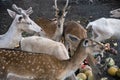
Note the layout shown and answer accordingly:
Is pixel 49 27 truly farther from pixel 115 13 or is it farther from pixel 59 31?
pixel 115 13

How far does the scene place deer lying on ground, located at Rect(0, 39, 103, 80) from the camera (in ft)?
15.7

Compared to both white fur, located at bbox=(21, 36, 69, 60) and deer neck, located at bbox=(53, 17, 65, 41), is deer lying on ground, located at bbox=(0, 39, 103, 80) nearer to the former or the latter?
white fur, located at bbox=(21, 36, 69, 60)

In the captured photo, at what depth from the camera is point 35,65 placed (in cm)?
482

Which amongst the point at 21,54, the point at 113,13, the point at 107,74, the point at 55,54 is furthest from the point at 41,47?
the point at 113,13

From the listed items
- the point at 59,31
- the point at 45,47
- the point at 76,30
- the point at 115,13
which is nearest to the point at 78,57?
the point at 45,47

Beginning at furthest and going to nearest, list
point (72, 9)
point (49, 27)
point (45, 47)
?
1. point (72, 9)
2. point (49, 27)
3. point (45, 47)

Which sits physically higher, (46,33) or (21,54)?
(21,54)

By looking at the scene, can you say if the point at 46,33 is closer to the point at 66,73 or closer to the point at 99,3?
the point at 66,73

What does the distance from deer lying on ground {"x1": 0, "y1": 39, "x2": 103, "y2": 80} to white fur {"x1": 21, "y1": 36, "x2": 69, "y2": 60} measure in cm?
54

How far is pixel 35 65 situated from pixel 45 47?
783 millimetres

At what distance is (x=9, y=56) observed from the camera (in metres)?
4.88

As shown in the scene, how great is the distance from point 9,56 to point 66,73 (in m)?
0.73

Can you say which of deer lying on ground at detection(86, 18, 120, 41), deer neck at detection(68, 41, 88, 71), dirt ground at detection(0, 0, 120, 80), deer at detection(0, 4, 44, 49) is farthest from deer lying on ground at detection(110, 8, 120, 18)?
deer neck at detection(68, 41, 88, 71)

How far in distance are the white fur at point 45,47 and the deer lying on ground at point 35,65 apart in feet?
1.79
